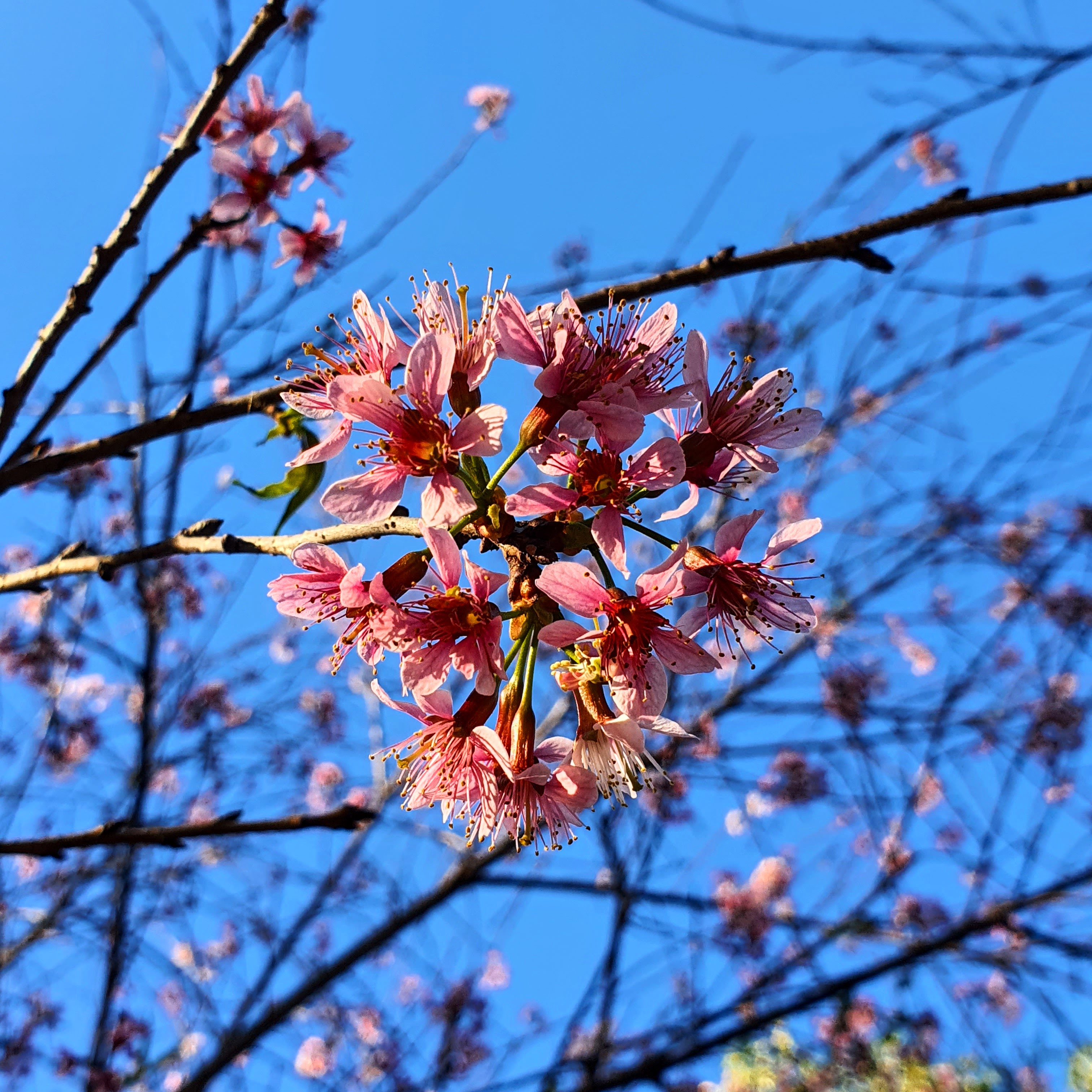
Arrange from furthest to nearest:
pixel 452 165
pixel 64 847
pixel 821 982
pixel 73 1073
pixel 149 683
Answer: pixel 73 1073 < pixel 149 683 < pixel 452 165 < pixel 821 982 < pixel 64 847

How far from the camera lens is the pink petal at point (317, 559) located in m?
1.57

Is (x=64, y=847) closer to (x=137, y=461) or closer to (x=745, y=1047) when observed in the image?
(x=745, y=1047)

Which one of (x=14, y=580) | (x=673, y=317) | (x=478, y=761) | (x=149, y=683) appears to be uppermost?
(x=149, y=683)

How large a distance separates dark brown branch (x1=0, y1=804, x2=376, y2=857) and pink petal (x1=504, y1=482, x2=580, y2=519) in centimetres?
63

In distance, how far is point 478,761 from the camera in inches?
67.9

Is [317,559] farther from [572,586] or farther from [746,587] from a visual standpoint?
[746,587]

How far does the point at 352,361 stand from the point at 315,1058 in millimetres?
8730

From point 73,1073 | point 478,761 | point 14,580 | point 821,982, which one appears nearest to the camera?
point 478,761

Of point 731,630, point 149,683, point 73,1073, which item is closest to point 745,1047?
point 731,630

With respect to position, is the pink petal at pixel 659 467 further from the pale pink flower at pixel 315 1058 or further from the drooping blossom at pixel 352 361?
the pale pink flower at pixel 315 1058

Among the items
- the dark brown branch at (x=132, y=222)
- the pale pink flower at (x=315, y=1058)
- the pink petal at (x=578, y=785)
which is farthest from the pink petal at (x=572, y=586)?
the pale pink flower at (x=315, y=1058)

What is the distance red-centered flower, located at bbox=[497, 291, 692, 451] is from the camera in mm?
1479

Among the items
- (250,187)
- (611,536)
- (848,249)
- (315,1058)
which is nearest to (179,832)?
(611,536)

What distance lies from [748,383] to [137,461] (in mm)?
4215
